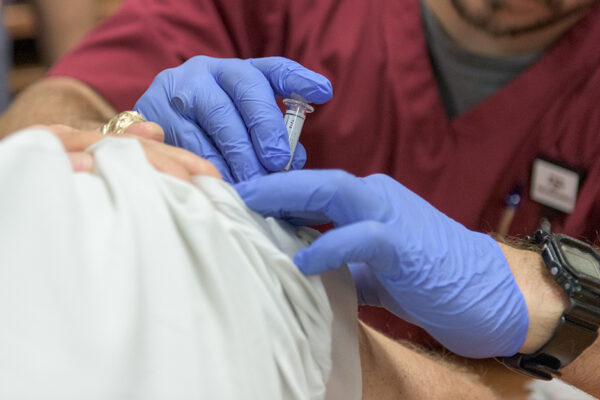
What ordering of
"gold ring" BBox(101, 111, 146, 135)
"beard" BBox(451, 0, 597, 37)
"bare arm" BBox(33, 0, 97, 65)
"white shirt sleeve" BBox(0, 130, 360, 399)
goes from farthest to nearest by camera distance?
"bare arm" BBox(33, 0, 97, 65) < "beard" BBox(451, 0, 597, 37) < "gold ring" BBox(101, 111, 146, 135) < "white shirt sleeve" BBox(0, 130, 360, 399)

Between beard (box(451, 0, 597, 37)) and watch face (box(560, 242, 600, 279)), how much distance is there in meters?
0.47

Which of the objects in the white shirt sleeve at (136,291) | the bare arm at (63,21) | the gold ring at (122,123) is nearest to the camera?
the white shirt sleeve at (136,291)

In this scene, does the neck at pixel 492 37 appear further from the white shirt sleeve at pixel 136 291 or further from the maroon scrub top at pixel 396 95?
the white shirt sleeve at pixel 136 291

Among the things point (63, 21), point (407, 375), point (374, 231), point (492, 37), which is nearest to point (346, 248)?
point (374, 231)

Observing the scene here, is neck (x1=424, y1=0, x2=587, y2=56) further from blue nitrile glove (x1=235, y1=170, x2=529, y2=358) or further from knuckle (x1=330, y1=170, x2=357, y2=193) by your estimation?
knuckle (x1=330, y1=170, x2=357, y2=193)

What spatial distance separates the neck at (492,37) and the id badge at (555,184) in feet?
0.74

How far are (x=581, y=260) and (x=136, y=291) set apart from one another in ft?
2.09

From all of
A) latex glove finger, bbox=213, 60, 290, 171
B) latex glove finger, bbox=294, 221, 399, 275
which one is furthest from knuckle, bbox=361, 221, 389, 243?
latex glove finger, bbox=213, 60, 290, 171

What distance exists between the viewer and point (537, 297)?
29.7 inches

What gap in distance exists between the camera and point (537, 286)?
0.77 meters

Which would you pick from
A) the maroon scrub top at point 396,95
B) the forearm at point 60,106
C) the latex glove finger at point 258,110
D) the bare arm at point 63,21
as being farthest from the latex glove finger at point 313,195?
the bare arm at point 63,21

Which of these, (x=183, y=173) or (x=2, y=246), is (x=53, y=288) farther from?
(x=183, y=173)

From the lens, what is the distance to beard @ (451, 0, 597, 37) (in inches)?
40.8

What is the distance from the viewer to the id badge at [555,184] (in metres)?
1.05
